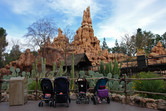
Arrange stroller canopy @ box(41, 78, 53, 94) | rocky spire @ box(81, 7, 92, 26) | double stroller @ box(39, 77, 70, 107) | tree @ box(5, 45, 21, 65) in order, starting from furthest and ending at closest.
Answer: rocky spire @ box(81, 7, 92, 26), tree @ box(5, 45, 21, 65), stroller canopy @ box(41, 78, 53, 94), double stroller @ box(39, 77, 70, 107)

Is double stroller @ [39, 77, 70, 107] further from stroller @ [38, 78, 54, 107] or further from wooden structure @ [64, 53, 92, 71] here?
wooden structure @ [64, 53, 92, 71]

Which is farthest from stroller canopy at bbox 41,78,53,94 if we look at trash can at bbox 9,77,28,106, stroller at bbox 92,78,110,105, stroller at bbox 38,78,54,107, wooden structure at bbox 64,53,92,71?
wooden structure at bbox 64,53,92,71

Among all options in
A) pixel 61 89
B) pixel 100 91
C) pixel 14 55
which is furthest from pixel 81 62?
pixel 14 55

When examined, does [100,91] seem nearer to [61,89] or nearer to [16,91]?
[61,89]

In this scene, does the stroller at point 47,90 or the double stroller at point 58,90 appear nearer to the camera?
the double stroller at point 58,90

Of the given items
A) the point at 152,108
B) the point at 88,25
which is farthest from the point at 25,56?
the point at 88,25

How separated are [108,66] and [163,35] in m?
53.3

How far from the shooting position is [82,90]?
6.77 m

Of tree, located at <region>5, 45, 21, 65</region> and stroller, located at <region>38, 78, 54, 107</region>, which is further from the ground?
tree, located at <region>5, 45, 21, 65</region>

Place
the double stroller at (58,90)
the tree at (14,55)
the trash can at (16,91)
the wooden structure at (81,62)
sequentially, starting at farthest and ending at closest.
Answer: the tree at (14,55) < the wooden structure at (81,62) < the trash can at (16,91) < the double stroller at (58,90)

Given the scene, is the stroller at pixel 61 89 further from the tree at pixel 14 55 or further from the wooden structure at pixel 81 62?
the tree at pixel 14 55

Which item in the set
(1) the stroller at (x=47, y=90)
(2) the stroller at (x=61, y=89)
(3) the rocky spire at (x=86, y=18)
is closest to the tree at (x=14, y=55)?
(3) the rocky spire at (x=86, y=18)

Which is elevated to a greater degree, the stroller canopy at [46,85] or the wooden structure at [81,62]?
the wooden structure at [81,62]

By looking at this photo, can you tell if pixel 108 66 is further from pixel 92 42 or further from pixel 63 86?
pixel 92 42
